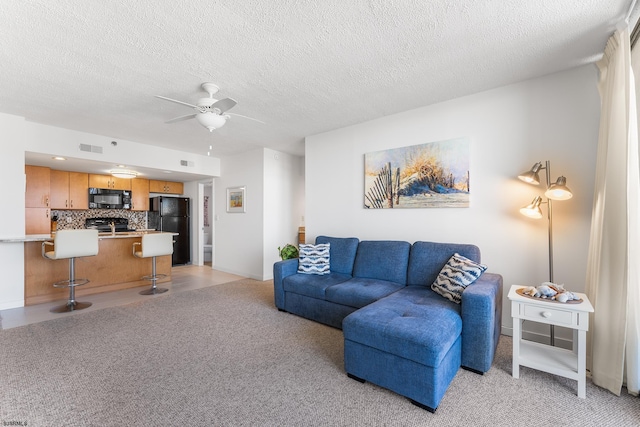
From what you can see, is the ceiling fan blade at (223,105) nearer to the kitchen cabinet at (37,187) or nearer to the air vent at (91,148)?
the air vent at (91,148)

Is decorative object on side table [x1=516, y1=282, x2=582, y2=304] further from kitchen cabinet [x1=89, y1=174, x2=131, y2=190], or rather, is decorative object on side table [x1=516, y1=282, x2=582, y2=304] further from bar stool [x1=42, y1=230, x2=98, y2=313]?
kitchen cabinet [x1=89, y1=174, x2=131, y2=190]

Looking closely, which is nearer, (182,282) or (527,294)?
(527,294)

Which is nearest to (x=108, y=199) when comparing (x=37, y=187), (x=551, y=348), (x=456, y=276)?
(x=37, y=187)

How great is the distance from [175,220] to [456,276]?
6.29 meters

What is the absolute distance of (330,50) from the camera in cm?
220

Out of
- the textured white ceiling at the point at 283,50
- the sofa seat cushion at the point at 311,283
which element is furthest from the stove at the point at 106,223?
the sofa seat cushion at the point at 311,283

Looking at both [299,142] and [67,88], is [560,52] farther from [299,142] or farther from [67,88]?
[67,88]

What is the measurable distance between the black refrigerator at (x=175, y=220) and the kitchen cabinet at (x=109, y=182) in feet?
2.18

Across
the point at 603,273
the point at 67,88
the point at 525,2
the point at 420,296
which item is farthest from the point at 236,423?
the point at 67,88

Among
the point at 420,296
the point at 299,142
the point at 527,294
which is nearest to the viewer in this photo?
the point at 527,294

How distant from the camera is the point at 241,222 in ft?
18.5

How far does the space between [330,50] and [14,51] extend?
2.42 metres

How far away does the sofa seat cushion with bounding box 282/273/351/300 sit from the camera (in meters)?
3.09

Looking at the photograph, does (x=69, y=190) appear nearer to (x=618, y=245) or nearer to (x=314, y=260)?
(x=314, y=260)
